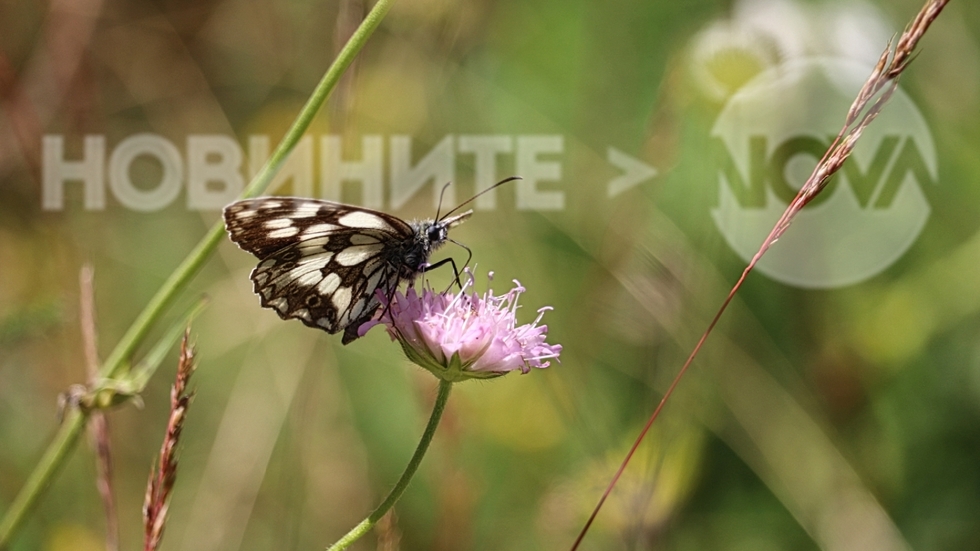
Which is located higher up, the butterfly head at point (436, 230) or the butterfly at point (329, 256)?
the butterfly head at point (436, 230)

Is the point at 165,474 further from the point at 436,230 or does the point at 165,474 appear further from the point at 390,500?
the point at 436,230

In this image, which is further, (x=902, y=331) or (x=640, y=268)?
(x=902, y=331)

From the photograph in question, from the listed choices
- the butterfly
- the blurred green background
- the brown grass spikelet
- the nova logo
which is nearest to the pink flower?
the butterfly

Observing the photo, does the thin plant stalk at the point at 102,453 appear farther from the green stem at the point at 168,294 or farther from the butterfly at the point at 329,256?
the butterfly at the point at 329,256

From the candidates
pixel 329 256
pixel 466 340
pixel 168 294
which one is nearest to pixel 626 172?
pixel 329 256

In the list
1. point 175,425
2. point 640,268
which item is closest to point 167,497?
point 175,425

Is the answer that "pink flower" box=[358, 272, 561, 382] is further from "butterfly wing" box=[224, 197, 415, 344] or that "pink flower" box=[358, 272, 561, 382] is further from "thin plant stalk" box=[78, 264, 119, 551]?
"thin plant stalk" box=[78, 264, 119, 551]

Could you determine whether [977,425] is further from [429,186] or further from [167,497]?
[167,497]

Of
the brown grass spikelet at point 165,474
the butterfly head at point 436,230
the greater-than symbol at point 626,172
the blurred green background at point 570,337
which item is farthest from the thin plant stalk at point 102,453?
the greater-than symbol at point 626,172
